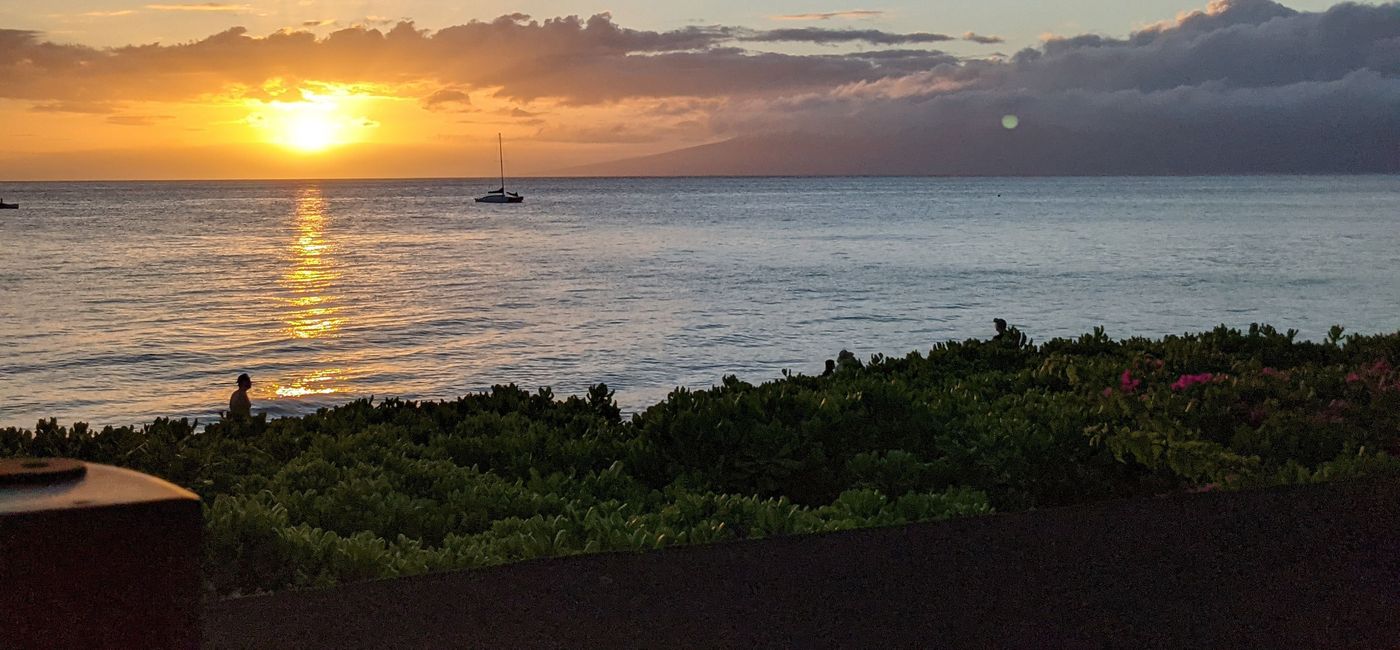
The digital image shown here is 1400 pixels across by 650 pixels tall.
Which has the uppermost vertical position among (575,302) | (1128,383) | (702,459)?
(1128,383)

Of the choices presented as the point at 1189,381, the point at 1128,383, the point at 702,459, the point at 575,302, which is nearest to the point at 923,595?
the point at 702,459

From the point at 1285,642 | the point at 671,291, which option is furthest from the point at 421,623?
the point at 671,291

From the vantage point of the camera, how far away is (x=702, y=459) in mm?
7707

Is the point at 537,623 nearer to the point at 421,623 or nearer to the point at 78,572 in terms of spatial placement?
the point at 421,623

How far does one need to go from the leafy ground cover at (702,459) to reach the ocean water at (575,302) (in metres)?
13.9

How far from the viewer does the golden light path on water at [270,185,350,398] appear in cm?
2455

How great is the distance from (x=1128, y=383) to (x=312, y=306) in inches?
1358

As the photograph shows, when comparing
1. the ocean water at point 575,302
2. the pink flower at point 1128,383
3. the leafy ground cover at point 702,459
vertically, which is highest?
the pink flower at point 1128,383

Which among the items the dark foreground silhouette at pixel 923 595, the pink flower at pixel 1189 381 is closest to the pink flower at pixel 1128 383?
the pink flower at pixel 1189 381

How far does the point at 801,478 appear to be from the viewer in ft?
25.1

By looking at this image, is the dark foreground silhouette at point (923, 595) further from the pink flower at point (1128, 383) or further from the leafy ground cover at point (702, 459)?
the pink flower at point (1128, 383)

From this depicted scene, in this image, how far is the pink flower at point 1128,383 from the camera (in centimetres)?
919

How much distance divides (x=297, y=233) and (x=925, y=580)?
99802 millimetres

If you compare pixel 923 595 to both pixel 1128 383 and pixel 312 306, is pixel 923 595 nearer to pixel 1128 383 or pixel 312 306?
pixel 1128 383
